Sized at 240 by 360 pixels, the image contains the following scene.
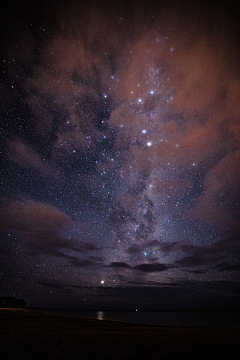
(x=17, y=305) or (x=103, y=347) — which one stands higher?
(x=17, y=305)

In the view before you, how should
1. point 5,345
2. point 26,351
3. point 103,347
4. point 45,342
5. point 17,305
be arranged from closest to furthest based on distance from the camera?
point 26,351, point 5,345, point 103,347, point 45,342, point 17,305

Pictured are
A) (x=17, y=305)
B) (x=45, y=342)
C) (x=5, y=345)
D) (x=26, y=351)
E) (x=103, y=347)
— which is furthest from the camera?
(x=17, y=305)

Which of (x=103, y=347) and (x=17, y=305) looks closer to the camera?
(x=103, y=347)

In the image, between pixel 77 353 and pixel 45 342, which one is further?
pixel 45 342

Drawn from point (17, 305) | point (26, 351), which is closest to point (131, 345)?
point (26, 351)

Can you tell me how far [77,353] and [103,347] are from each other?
1.63 metres

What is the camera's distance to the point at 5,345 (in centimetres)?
948

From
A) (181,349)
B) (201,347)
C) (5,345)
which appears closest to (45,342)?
(5,345)

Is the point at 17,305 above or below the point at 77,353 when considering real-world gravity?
above

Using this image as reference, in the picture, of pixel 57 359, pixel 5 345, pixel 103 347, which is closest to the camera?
pixel 57 359

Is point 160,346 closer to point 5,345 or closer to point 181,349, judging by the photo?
point 181,349

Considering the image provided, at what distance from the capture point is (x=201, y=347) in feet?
35.5

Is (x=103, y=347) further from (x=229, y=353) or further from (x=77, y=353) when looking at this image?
(x=229, y=353)

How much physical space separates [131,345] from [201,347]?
10.7ft
